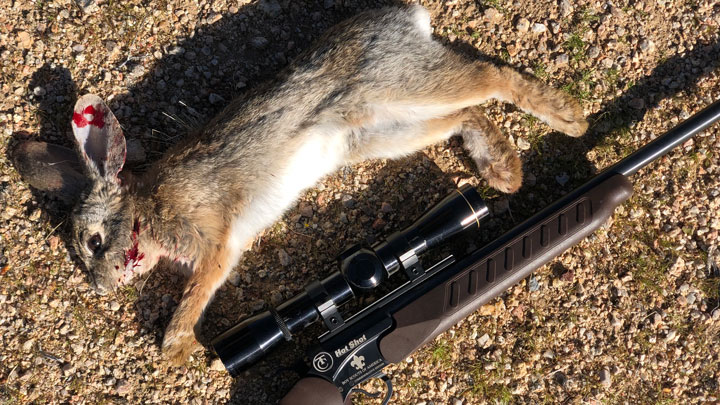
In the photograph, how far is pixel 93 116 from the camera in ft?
14.4

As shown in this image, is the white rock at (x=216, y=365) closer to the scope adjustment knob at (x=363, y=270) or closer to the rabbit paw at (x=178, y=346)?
the rabbit paw at (x=178, y=346)

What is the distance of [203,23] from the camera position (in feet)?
16.9

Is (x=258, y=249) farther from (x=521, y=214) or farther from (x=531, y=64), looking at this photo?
(x=531, y=64)

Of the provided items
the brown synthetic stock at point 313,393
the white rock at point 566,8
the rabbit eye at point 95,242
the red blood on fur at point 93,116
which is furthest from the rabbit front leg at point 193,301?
the white rock at point 566,8

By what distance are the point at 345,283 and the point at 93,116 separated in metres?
2.32

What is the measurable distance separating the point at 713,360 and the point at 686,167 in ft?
5.44

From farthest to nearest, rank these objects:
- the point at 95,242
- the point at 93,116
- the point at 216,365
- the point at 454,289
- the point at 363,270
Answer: the point at 216,365
the point at 95,242
the point at 93,116
the point at 454,289
the point at 363,270

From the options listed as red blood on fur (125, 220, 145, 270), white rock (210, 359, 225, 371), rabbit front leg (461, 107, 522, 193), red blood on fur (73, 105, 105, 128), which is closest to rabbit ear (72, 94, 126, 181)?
red blood on fur (73, 105, 105, 128)

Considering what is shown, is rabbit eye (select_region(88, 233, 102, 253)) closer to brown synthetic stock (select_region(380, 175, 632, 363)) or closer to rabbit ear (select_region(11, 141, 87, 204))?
rabbit ear (select_region(11, 141, 87, 204))

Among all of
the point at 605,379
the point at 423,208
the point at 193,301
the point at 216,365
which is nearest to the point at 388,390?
the point at 216,365

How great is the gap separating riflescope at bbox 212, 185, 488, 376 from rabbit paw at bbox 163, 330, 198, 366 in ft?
1.15

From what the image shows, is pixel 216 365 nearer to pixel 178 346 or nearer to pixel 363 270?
pixel 178 346

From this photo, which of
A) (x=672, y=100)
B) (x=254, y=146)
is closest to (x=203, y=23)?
(x=254, y=146)

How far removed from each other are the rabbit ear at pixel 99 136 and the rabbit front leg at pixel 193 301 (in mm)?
1003
